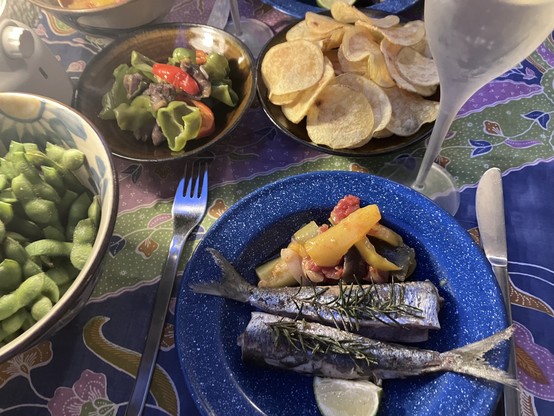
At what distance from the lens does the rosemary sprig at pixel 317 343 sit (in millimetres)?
881

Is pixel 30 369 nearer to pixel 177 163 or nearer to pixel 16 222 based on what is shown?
pixel 16 222

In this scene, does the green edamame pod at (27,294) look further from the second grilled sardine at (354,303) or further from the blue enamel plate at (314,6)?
the blue enamel plate at (314,6)

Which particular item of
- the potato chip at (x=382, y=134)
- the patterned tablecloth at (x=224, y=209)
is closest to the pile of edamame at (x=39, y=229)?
the patterned tablecloth at (x=224, y=209)

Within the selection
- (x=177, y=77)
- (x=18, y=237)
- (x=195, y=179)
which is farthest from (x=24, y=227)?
(x=177, y=77)

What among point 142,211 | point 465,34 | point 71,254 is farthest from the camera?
point 142,211

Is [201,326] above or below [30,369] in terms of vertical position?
above

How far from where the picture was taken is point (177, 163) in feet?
4.19

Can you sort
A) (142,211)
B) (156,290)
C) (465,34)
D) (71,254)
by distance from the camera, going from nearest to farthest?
(465,34)
(71,254)
(156,290)
(142,211)

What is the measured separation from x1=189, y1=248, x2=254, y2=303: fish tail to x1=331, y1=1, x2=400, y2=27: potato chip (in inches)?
29.9

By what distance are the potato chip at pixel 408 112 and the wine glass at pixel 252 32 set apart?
0.50 m

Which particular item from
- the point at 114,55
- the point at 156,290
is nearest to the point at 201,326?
the point at 156,290

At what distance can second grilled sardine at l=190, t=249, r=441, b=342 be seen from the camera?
0.91 m

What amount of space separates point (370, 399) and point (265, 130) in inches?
30.0

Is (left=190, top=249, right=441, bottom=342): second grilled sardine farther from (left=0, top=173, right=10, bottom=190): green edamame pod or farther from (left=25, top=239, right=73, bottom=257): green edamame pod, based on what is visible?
(left=0, top=173, right=10, bottom=190): green edamame pod
